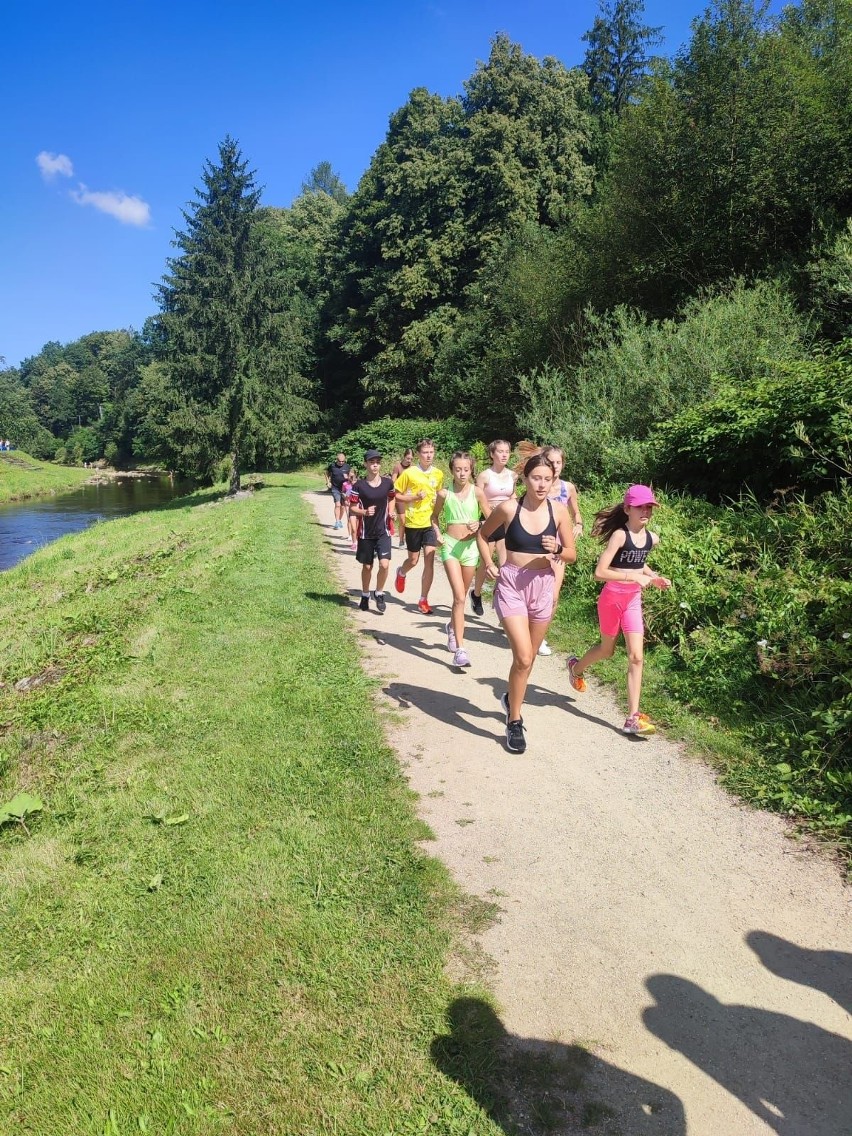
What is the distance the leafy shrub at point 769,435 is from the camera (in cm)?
782

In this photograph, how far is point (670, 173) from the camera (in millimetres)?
20188

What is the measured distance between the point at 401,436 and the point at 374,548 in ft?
91.9

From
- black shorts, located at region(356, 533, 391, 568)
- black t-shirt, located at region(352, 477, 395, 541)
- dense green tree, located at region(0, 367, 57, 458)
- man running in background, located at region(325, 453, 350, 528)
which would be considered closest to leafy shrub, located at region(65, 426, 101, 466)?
dense green tree, located at region(0, 367, 57, 458)

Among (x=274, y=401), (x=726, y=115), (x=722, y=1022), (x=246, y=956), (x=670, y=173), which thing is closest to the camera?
(x=722, y=1022)

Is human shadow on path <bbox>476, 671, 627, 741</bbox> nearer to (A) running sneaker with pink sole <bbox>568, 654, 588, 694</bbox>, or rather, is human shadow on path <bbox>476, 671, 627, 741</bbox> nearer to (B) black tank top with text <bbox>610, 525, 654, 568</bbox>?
(A) running sneaker with pink sole <bbox>568, 654, 588, 694</bbox>

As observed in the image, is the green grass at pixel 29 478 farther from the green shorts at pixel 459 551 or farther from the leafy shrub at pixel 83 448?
the green shorts at pixel 459 551

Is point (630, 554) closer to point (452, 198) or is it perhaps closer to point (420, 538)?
point (420, 538)

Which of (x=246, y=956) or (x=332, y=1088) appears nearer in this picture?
(x=332, y=1088)

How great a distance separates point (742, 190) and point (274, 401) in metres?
21.2

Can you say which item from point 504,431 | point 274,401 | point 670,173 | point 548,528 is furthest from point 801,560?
point 274,401

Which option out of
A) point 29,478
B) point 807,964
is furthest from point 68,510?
point 807,964

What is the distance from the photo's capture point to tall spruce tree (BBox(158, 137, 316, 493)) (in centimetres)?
3141

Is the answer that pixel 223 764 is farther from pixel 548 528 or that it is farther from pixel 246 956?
pixel 548 528

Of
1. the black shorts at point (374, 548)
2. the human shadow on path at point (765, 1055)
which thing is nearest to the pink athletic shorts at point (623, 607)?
the human shadow on path at point (765, 1055)
